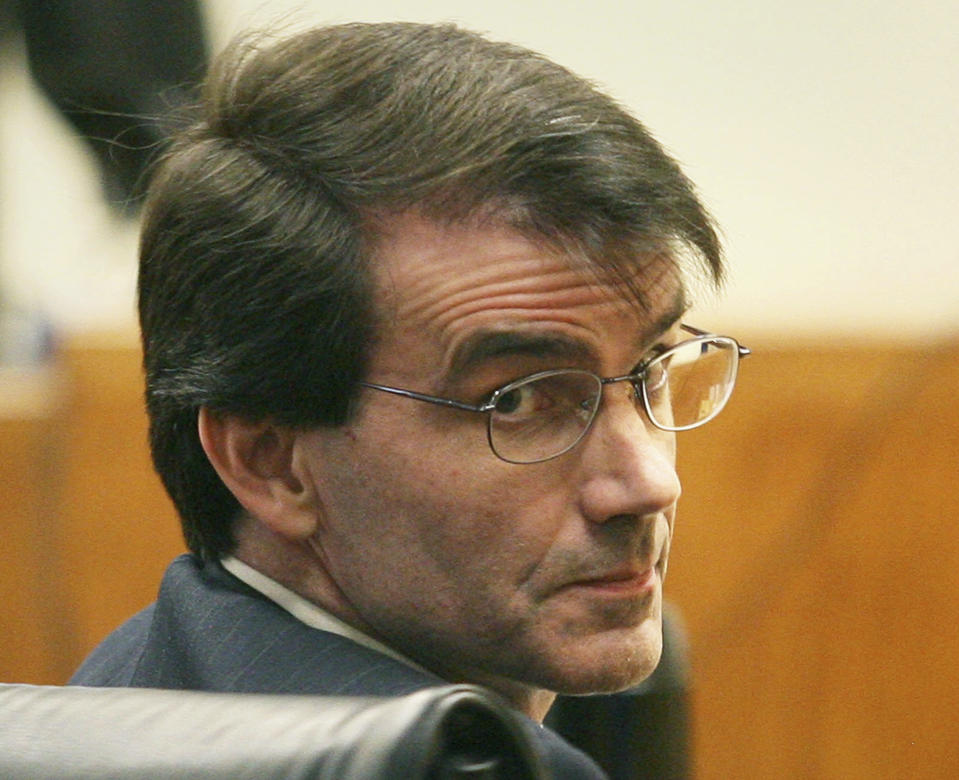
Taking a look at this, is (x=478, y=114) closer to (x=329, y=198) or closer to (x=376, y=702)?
(x=329, y=198)

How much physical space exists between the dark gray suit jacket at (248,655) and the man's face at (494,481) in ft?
0.43

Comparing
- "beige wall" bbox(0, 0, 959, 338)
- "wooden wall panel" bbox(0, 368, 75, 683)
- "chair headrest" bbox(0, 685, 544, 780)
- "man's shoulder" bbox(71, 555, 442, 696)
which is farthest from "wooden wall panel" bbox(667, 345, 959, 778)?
"chair headrest" bbox(0, 685, 544, 780)

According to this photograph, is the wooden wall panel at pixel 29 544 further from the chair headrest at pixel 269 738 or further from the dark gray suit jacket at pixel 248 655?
the chair headrest at pixel 269 738

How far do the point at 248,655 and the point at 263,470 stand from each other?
221mm

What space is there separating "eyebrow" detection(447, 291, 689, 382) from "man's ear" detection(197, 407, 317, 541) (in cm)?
16

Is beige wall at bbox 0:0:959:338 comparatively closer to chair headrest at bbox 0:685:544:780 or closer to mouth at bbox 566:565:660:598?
mouth at bbox 566:565:660:598

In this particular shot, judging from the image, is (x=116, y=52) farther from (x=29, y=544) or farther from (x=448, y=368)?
(x=448, y=368)

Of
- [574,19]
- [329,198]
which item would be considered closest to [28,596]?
[329,198]

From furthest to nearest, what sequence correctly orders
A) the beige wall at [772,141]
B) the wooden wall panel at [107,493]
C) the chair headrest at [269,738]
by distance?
the beige wall at [772,141], the wooden wall panel at [107,493], the chair headrest at [269,738]

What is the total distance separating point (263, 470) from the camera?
1191 mm

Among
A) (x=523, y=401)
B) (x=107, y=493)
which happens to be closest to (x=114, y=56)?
(x=107, y=493)

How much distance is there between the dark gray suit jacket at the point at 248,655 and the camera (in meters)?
0.91

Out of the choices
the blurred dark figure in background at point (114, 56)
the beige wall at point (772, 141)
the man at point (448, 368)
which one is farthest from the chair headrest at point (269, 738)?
the beige wall at point (772, 141)

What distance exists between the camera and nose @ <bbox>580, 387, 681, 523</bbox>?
1117 mm
